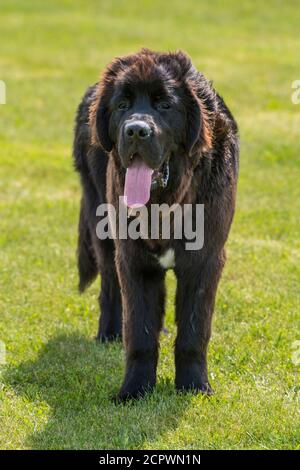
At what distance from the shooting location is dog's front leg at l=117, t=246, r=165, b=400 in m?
5.75

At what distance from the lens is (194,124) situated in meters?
5.39

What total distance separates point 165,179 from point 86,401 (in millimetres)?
1483

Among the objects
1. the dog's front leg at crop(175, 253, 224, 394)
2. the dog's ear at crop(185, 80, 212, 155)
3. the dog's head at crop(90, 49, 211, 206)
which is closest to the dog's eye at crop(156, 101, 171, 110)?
the dog's head at crop(90, 49, 211, 206)

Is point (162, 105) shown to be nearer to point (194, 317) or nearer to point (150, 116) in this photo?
point (150, 116)

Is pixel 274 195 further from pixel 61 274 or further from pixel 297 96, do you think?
pixel 297 96

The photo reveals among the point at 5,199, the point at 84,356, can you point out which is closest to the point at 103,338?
the point at 84,356

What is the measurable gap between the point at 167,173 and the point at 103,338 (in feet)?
6.89

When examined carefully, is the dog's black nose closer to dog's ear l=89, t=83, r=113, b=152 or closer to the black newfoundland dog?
the black newfoundland dog

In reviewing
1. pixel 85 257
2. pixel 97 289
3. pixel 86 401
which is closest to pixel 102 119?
pixel 86 401

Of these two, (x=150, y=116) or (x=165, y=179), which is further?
(x=165, y=179)

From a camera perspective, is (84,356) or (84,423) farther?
(84,356)

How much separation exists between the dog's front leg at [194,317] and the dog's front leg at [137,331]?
17 centimetres

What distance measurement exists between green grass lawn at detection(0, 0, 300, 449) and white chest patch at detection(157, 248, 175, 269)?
2.56ft

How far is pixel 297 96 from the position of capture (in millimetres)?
16500
